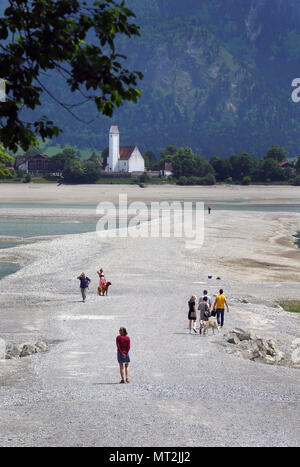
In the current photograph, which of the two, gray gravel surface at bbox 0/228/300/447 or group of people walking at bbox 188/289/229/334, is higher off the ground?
group of people walking at bbox 188/289/229/334

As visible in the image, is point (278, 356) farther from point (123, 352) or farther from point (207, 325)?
point (123, 352)

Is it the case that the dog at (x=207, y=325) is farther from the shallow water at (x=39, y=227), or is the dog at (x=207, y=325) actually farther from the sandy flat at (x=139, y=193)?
the sandy flat at (x=139, y=193)

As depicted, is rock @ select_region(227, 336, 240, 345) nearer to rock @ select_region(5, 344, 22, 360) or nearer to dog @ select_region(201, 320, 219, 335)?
dog @ select_region(201, 320, 219, 335)

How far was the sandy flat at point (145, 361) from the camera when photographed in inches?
554

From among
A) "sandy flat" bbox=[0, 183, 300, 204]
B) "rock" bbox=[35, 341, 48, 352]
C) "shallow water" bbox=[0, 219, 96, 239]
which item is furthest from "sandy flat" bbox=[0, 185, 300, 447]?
"sandy flat" bbox=[0, 183, 300, 204]

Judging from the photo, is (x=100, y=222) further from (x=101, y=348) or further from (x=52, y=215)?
(x=101, y=348)

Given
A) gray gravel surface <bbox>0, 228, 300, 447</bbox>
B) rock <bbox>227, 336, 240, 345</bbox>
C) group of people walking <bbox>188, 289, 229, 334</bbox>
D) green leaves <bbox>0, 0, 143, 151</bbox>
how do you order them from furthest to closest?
1. group of people walking <bbox>188, 289, 229, 334</bbox>
2. rock <bbox>227, 336, 240, 345</bbox>
3. gray gravel surface <bbox>0, 228, 300, 447</bbox>
4. green leaves <bbox>0, 0, 143, 151</bbox>

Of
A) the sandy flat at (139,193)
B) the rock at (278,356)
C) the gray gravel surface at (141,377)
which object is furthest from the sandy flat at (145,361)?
the sandy flat at (139,193)

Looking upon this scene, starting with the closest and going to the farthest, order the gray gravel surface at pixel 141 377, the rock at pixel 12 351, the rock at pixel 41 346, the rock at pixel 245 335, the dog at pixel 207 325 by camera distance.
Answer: the gray gravel surface at pixel 141 377 < the rock at pixel 12 351 < the rock at pixel 41 346 < the rock at pixel 245 335 < the dog at pixel 207 325

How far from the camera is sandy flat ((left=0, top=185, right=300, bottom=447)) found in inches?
554

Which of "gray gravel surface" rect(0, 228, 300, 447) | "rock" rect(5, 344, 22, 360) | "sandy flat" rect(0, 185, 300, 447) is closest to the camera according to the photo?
"gray gravel surface" rect(0, 228, 300, 447)

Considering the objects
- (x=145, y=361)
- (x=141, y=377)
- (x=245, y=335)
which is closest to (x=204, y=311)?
(x=245, y=335)

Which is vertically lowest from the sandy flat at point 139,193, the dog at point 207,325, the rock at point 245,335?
the rock at point 245,335

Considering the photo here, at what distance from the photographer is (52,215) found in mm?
94812
